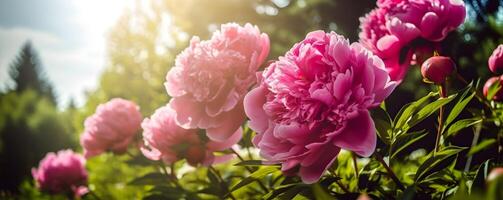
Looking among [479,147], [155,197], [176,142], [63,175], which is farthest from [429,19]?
[63,175]

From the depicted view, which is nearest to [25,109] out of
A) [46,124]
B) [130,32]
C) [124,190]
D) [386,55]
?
[46,124]

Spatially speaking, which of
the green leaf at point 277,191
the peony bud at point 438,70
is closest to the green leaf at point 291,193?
the green leaf at point 277,191

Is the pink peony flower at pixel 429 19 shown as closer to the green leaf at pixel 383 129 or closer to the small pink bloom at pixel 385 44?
the small pink bloom at pixel 385 44

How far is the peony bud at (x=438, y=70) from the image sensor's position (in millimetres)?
659

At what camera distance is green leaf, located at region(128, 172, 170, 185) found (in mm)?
1263

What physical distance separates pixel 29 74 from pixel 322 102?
1440 inches

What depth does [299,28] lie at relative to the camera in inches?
343

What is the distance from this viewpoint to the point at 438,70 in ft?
2.16

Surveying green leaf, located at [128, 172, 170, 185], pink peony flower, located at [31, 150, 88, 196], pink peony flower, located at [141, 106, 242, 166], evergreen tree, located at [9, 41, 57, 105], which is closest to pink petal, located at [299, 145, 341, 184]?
pink peony flower, located at [141, 106, 242, 166]

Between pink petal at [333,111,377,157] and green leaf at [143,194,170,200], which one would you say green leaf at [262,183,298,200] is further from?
green leaf at [143,194,170,200]

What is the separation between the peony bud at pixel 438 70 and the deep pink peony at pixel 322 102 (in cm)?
10

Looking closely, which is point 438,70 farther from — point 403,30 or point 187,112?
point 187,112

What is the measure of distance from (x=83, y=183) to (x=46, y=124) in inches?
627

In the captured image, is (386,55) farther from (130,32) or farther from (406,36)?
(130,32)
